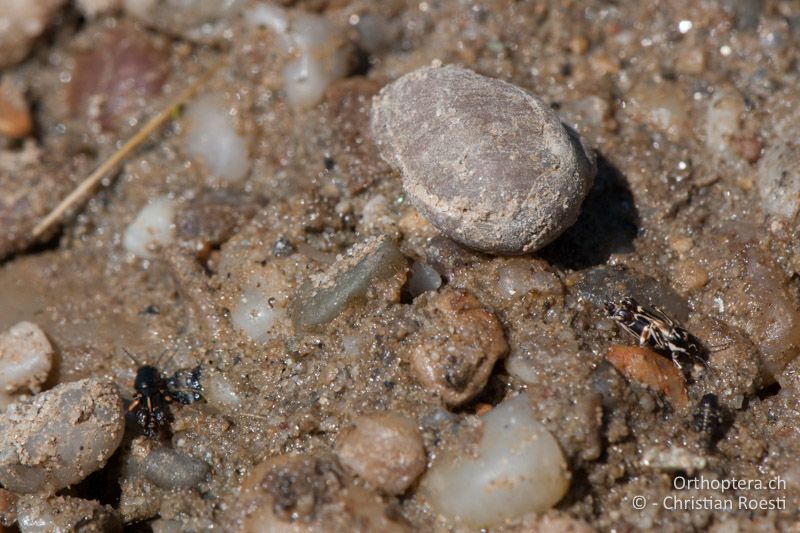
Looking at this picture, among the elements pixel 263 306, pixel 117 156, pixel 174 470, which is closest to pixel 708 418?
pixel 263 306

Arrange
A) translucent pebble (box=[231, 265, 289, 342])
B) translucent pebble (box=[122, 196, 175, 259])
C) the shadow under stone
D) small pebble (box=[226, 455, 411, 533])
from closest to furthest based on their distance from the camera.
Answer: small pebble (box=[226, 455, 411, 533]) < translucent pebble (box=[231, 265, 289, 342]) < the shadow under stone < translucent pebble (box=[122, 196, 175, 259])

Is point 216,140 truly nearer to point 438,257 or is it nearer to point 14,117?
point 14,117

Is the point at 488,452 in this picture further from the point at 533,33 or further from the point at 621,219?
the point at 533,33

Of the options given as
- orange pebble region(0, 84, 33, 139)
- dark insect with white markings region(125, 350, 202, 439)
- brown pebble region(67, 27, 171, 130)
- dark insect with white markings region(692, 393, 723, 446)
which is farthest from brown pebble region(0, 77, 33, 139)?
dark insect with white markings region(692, 393, 723, 446)

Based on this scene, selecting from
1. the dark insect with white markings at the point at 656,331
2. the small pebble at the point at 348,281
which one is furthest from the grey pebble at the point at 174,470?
the dark insect with white markings at the point at 656,331

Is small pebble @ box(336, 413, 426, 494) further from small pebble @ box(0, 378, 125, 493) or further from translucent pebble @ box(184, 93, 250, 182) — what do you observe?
translucent pebble @ box(184, 93, 250, 182)

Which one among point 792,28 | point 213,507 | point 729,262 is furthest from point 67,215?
point 792,28
